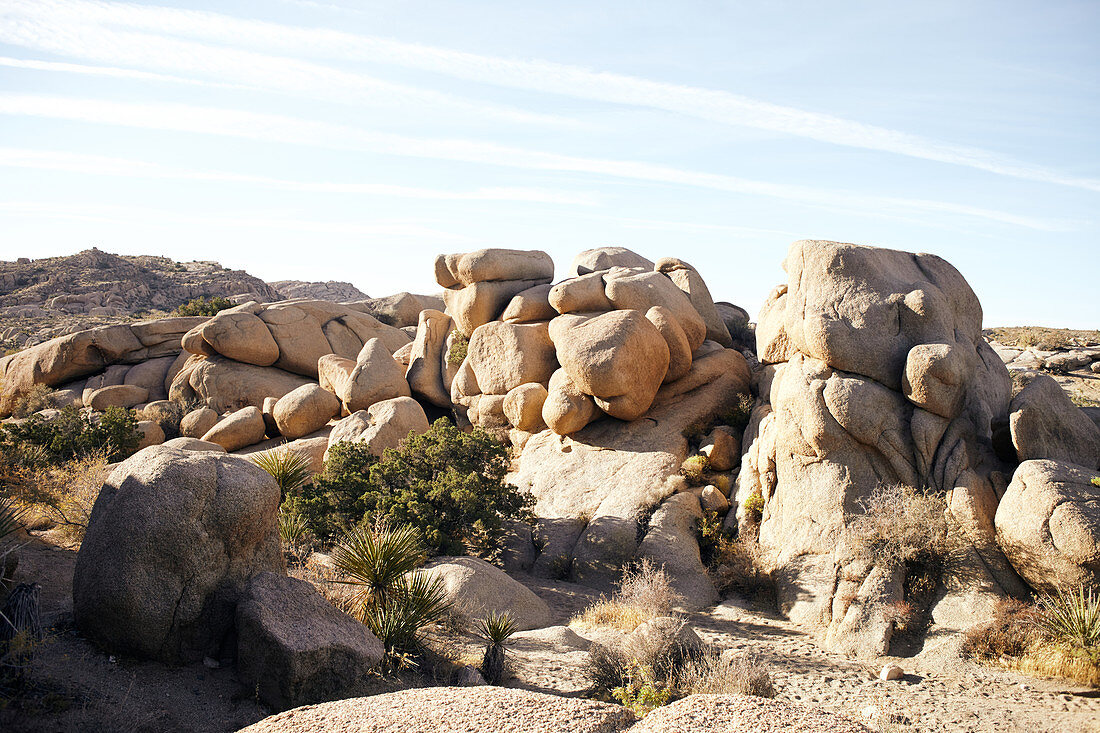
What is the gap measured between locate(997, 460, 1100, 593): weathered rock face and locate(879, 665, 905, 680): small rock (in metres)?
3.07

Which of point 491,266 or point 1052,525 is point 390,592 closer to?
point 1052,525

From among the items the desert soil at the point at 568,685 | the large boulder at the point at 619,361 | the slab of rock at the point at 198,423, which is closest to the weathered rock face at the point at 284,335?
the slab of rock at the point at 198,423

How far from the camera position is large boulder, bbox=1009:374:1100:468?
14.0 meters

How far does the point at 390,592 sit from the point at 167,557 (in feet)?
A: 11.8

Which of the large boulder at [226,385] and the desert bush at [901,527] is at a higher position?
the desert bush at [901,527]

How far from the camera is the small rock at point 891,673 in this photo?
39.4ft

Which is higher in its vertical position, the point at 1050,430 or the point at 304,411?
the point at 1050,430

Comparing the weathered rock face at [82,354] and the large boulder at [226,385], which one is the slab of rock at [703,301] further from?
the weathered rock face at [82,354]

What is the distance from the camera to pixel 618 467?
20.4 metres

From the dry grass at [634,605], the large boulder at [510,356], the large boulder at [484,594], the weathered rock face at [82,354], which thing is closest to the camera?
the large boulder at [484,594]

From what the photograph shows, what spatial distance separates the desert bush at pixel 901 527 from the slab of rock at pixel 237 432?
69.9 ft

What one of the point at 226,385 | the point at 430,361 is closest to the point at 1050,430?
the point at 430,361

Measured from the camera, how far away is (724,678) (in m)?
10.2

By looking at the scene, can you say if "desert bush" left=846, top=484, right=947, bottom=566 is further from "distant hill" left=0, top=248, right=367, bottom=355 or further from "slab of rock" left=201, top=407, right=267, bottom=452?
"distant hill" left=0, top=248, right=367, bottom=355
